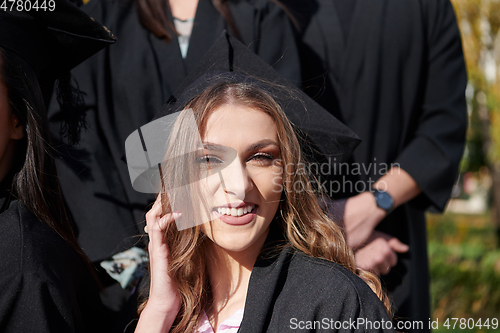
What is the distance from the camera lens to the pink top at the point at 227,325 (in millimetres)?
1657

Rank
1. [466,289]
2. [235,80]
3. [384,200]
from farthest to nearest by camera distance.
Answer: [466,289] < [384,200] < [235,80]

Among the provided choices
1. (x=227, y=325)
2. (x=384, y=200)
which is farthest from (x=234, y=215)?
(x=384, y=200)

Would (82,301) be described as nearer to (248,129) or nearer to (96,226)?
(96,226)

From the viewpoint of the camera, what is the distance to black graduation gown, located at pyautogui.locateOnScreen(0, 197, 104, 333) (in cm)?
143

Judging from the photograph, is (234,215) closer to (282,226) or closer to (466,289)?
(282,226)

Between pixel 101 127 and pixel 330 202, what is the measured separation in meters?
1.08

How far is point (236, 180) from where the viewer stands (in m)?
1.50

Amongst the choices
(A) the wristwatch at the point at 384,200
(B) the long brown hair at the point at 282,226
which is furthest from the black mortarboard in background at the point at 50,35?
(A) the wristwatch at the point at 384,200

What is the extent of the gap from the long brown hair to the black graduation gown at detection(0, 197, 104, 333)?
30 cm

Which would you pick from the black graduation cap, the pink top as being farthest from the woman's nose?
the pink top

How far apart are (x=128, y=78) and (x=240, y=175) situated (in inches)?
35.5

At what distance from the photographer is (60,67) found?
1.79m

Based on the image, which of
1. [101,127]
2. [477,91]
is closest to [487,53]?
[477,91]

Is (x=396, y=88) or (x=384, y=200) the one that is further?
(x=396, y=88)
